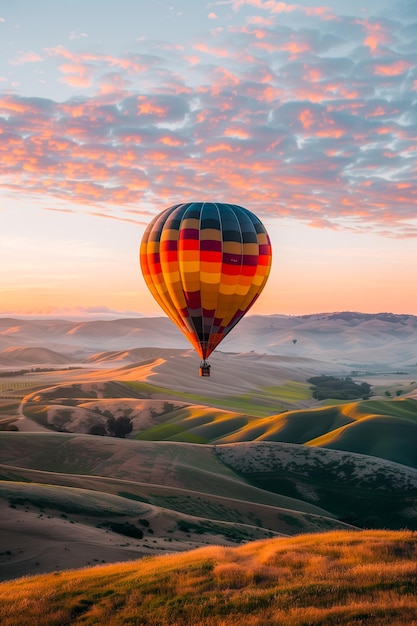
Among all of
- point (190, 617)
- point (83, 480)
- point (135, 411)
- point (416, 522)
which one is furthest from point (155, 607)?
point (135, 411)

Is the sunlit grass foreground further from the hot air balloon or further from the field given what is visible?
the hot air balloon

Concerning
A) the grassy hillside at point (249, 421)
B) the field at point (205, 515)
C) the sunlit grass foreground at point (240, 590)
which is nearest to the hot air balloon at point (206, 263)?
the field at point (205, 515)

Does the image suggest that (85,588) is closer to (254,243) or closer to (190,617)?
(190,617)

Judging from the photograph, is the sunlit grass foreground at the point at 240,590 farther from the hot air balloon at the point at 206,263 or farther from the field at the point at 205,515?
the hot air balloon at the point at 206,263


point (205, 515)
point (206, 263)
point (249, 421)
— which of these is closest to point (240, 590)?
point (206, 263)

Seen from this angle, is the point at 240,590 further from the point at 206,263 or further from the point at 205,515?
the point at 205,515
